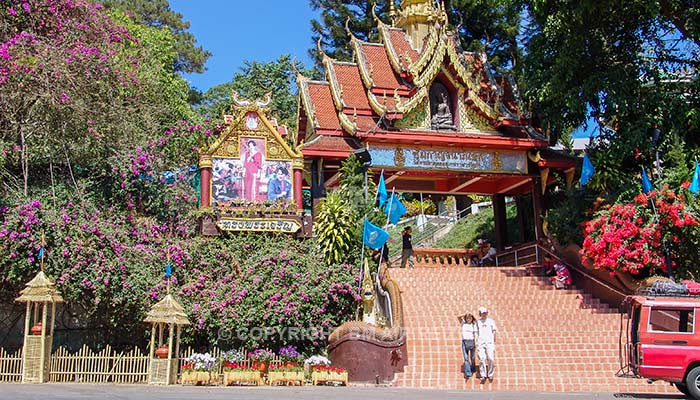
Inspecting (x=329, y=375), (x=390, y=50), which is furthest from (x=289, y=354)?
(x=390, y=50)

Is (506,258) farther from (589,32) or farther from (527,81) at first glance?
(589,32)

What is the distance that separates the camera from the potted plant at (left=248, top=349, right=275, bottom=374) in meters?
14.1

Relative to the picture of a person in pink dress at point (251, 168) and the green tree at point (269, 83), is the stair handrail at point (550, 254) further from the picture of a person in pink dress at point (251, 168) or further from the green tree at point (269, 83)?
the green tree at point (269, 83)

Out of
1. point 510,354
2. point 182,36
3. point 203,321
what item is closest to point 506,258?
point 510,354

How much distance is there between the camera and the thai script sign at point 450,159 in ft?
68.2

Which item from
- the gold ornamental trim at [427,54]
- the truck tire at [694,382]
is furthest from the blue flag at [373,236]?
the truck tire at [694,382]

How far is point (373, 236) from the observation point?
17141 mm

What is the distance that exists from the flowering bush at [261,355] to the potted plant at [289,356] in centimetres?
21

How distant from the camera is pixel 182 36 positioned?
41438 millimetres

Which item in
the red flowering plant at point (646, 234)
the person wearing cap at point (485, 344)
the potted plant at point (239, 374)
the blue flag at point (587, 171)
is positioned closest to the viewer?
the person wearing cap at point (485, 344)

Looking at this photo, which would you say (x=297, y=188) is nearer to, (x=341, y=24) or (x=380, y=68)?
(x=380, y=68)

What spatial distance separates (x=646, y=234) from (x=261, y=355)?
8823 millimetres

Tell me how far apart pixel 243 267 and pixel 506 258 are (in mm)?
9272

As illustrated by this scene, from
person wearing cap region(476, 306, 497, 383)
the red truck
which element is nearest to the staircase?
person wearing cap region(476, 306, 497, 383)
